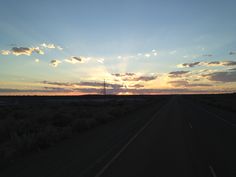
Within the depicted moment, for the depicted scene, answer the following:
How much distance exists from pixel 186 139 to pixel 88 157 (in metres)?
5.68

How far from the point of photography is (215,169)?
23.8ft

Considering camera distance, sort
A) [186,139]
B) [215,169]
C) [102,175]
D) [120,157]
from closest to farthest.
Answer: [102,175] < [215,169] < [120,157] < [186,139]

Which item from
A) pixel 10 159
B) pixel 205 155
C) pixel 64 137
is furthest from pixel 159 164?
pixel 64 137

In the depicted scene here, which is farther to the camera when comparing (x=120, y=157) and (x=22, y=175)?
(x=120, y=157)

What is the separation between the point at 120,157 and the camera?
877 cm

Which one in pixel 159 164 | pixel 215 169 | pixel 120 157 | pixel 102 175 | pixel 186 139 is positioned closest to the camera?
pixel 102 175

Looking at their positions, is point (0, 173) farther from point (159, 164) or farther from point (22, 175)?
point (159, 164)

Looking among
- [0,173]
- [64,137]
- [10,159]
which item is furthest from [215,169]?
[64,137]

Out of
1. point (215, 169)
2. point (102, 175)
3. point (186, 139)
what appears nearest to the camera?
point (102, 175)

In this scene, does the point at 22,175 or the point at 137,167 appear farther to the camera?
the point at 137,167

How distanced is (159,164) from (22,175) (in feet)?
13.0

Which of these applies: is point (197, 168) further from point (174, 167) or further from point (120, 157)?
point (120, 157)

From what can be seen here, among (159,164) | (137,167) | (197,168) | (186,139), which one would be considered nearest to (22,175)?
(137,167)

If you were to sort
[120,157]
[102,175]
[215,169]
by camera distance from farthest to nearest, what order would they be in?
[120,157]
[215,169]
[102,175]
